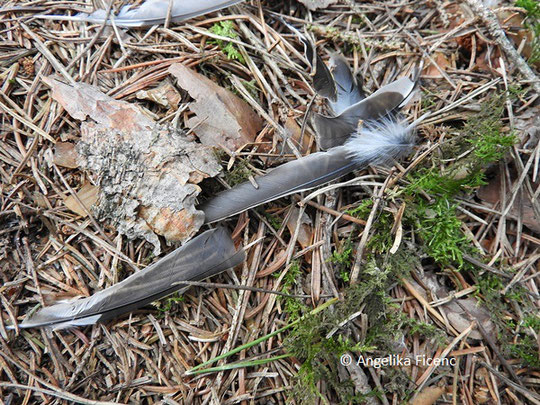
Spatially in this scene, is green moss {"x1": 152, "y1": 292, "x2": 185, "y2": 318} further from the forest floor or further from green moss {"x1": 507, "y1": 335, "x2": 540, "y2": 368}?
green moss {"x1": 507, "y1": 335, "x2": 540, "y2": 368}

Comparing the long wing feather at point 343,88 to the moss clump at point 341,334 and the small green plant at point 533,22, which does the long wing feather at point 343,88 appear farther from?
the small green plant at point 533,22

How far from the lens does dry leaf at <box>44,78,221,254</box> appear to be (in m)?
1.92

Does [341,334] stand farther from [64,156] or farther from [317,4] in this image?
[317,4]

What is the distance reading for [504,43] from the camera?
2254 millimetres

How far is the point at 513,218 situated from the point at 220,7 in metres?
2.10

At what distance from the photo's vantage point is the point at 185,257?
197 cm

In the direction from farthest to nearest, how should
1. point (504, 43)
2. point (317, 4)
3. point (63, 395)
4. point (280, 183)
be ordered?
point (317, 4) → point (504, 43) → point (280, 183) → point (63, 395)

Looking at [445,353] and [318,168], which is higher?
[318,168]

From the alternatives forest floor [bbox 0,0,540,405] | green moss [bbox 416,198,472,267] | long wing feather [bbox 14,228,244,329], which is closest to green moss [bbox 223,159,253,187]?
forest floor [bbox 0,0,540,405]

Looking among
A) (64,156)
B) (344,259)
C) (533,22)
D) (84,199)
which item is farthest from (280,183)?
(533,22)

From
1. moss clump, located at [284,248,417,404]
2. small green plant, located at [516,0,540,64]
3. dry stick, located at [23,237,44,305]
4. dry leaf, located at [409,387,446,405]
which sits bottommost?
dry leaf, located at [409,387,446,405]

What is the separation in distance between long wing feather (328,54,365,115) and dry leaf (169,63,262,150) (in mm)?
541

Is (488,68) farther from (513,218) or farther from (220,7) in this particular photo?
(220,7)

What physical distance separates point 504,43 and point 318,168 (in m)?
1.36
